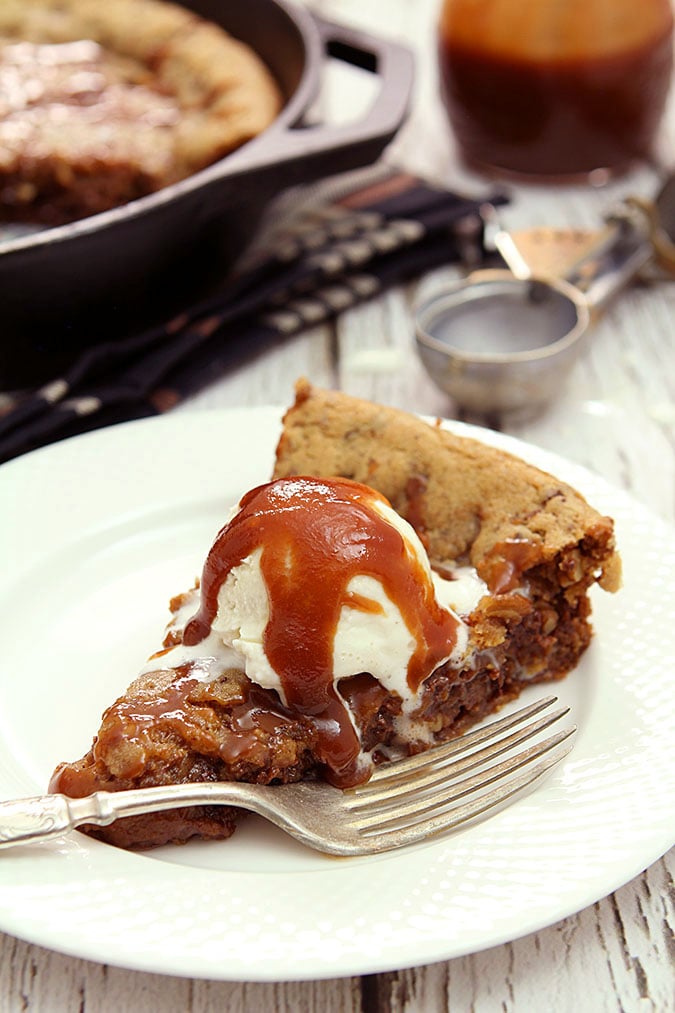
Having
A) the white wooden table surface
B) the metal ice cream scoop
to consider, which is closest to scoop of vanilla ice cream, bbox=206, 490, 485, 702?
the white wooden table surface

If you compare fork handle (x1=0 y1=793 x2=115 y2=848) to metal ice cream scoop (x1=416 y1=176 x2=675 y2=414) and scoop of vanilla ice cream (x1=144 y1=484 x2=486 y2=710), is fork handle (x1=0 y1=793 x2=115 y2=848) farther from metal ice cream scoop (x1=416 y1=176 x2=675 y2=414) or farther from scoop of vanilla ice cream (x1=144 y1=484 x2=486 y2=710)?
metal ice cream scoop (x1=416 y1=176 x2=675 y2=414)

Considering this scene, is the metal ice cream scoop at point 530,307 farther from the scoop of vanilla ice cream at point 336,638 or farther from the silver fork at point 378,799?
the silver fork at point 378,799

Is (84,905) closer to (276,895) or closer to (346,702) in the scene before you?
(276,895)

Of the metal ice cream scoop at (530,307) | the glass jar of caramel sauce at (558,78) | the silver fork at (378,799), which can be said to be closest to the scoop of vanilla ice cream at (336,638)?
the silver fork at (378,799)

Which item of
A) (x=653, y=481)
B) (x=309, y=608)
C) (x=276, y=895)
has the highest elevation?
(x=309, y=608)

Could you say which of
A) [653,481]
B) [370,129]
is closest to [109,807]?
[653,481]

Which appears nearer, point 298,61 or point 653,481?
point 653,481
